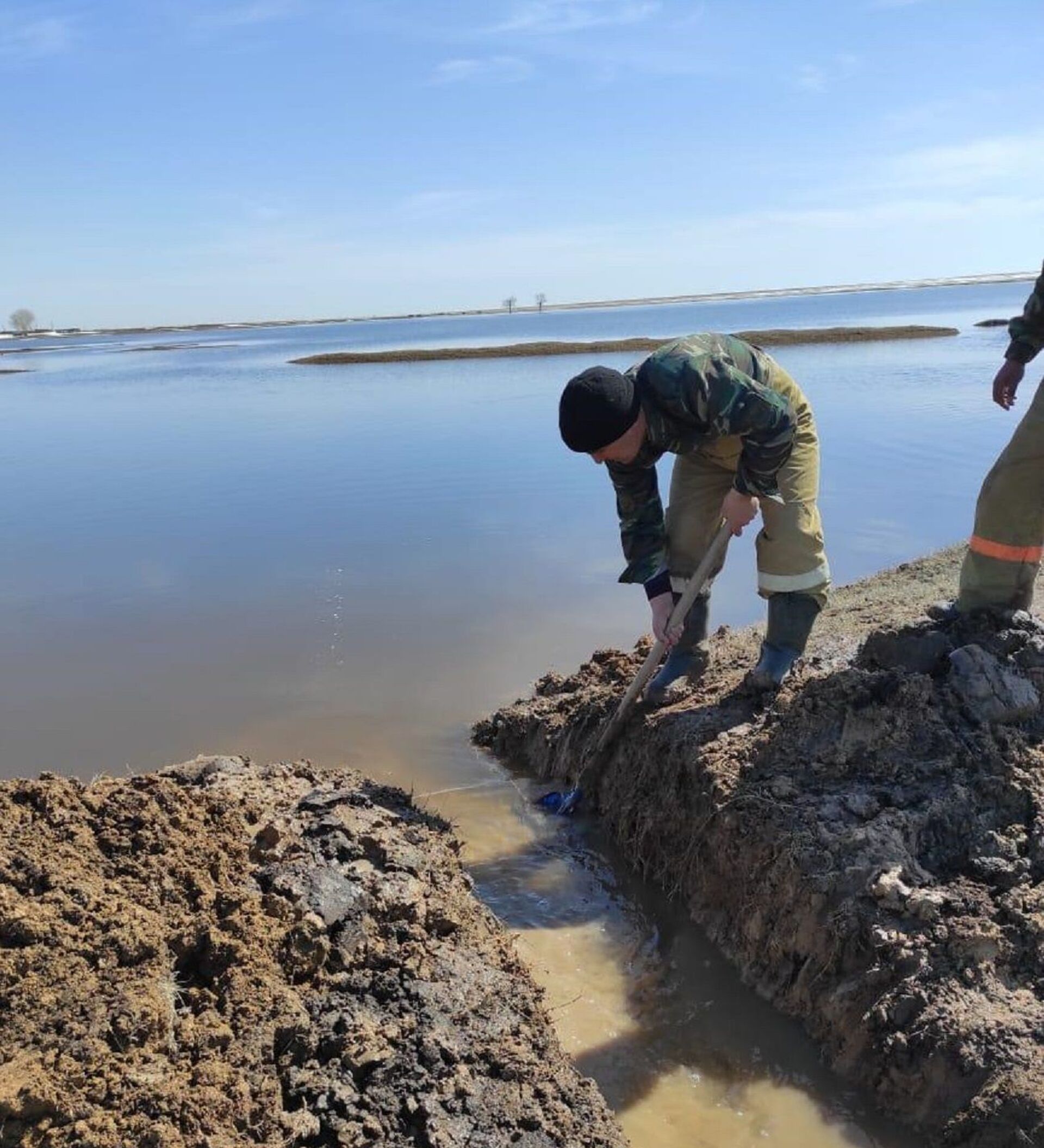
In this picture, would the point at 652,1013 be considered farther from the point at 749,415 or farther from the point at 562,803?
the point at 749,415

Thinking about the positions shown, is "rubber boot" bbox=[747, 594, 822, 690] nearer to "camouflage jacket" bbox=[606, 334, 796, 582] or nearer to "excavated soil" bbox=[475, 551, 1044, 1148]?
"excavated soil" bbox=[475, 551, 1044, 1148]

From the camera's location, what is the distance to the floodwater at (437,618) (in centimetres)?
309

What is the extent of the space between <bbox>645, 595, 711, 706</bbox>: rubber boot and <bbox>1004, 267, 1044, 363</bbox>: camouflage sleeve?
1.61 metres

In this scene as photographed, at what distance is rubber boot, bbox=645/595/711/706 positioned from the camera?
4316 millimetres

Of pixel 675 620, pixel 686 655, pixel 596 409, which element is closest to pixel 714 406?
pixel 596 409

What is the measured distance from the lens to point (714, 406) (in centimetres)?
353

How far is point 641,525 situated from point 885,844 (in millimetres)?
1565

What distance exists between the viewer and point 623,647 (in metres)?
5.95

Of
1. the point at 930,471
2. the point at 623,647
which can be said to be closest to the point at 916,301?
the point at 930,471

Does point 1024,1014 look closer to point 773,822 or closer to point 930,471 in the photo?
point 773,822

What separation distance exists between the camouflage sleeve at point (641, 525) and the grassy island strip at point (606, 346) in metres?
27.4

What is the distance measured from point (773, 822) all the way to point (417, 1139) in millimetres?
1602

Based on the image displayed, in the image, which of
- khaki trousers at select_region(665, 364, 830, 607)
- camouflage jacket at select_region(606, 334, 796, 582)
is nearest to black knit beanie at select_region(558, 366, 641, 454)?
camouflage jacket at select_region(606, 334, 796, 582)

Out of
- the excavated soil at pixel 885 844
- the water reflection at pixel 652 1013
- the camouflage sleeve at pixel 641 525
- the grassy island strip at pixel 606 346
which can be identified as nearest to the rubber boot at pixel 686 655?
the excavated soil at pixel 885 844
